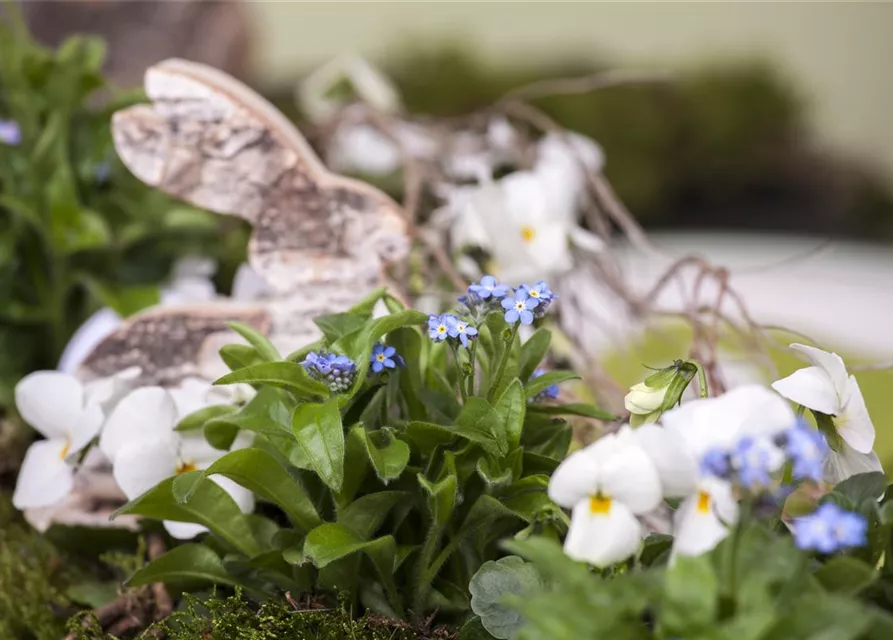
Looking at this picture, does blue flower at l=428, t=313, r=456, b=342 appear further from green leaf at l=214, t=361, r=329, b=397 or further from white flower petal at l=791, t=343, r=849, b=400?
white flower petal at l=791, t=343, r=849, b=400


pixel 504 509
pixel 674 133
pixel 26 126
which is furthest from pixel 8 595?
pixel 674 133

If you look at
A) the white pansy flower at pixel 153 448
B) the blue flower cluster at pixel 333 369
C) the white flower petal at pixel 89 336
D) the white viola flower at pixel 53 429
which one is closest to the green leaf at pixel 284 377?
the blue flower cluster at pixel 333 369

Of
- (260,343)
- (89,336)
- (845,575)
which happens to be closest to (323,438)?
(260,343)

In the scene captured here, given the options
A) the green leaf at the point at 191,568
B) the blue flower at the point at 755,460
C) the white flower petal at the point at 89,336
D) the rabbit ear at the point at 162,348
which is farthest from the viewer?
the white flower petal at the point at 89,336

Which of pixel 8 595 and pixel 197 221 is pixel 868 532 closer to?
pixel 8 595

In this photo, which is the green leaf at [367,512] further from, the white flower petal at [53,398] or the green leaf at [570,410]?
the white flower petal at [53,398]

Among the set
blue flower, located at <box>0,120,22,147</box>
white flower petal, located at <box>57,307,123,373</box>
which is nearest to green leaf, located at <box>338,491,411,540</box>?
white flower petal, located at <box>57,307,123,373</box>
